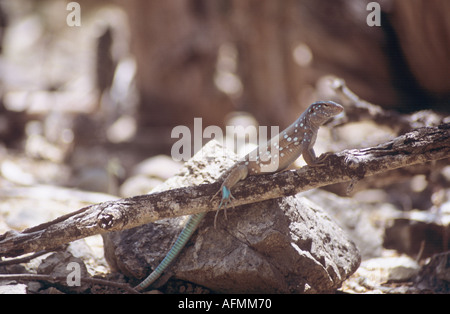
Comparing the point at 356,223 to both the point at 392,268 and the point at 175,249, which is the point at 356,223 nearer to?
the point at 392,268

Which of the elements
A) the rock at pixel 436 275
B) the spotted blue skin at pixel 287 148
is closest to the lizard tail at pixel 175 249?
the spotted blue skin at pixel 287 148

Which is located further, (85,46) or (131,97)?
(85,46)

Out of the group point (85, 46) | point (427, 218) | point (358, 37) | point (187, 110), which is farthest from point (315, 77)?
point (85, 46)

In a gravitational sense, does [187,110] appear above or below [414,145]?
above

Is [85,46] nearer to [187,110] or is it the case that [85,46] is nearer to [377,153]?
[187,110]

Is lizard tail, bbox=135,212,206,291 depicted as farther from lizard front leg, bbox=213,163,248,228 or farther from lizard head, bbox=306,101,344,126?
lizard head, bbox=306,101,344,126

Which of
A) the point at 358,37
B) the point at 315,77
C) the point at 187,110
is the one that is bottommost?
the point at 187,110
